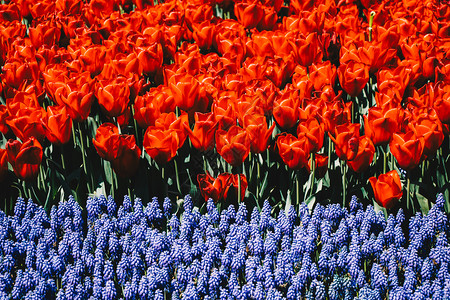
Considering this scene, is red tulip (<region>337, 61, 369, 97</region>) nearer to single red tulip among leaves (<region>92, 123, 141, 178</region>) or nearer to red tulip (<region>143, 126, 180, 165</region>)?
red tulip (<region>143, 126, 180, 165</region>)

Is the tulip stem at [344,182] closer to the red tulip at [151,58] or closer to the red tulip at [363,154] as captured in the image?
the red tulip at [363,154]

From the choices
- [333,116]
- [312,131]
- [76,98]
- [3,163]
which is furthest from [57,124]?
[333,116]

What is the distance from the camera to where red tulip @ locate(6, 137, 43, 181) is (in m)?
2.94

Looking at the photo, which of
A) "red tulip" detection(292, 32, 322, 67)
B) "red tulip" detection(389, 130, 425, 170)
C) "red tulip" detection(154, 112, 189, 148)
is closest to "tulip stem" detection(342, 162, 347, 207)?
"red tulip" detection(389, 130, 425, 170)

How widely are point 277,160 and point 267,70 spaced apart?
53 centimetres

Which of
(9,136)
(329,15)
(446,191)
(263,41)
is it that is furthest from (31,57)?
(446,191)

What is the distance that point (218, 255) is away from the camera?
257 cm

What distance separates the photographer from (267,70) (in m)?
3.55

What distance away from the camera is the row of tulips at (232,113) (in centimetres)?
295

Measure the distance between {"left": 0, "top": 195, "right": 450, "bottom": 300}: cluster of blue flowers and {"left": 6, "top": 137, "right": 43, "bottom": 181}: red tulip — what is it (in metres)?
0.18

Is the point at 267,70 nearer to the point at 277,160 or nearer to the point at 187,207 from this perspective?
the point at 277,160

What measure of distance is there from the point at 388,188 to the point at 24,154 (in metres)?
1.58

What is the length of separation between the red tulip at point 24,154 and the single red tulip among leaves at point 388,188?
1479mm

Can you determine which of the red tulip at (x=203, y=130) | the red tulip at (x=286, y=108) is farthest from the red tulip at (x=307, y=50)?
the red tulip at (x=203, y=130)
